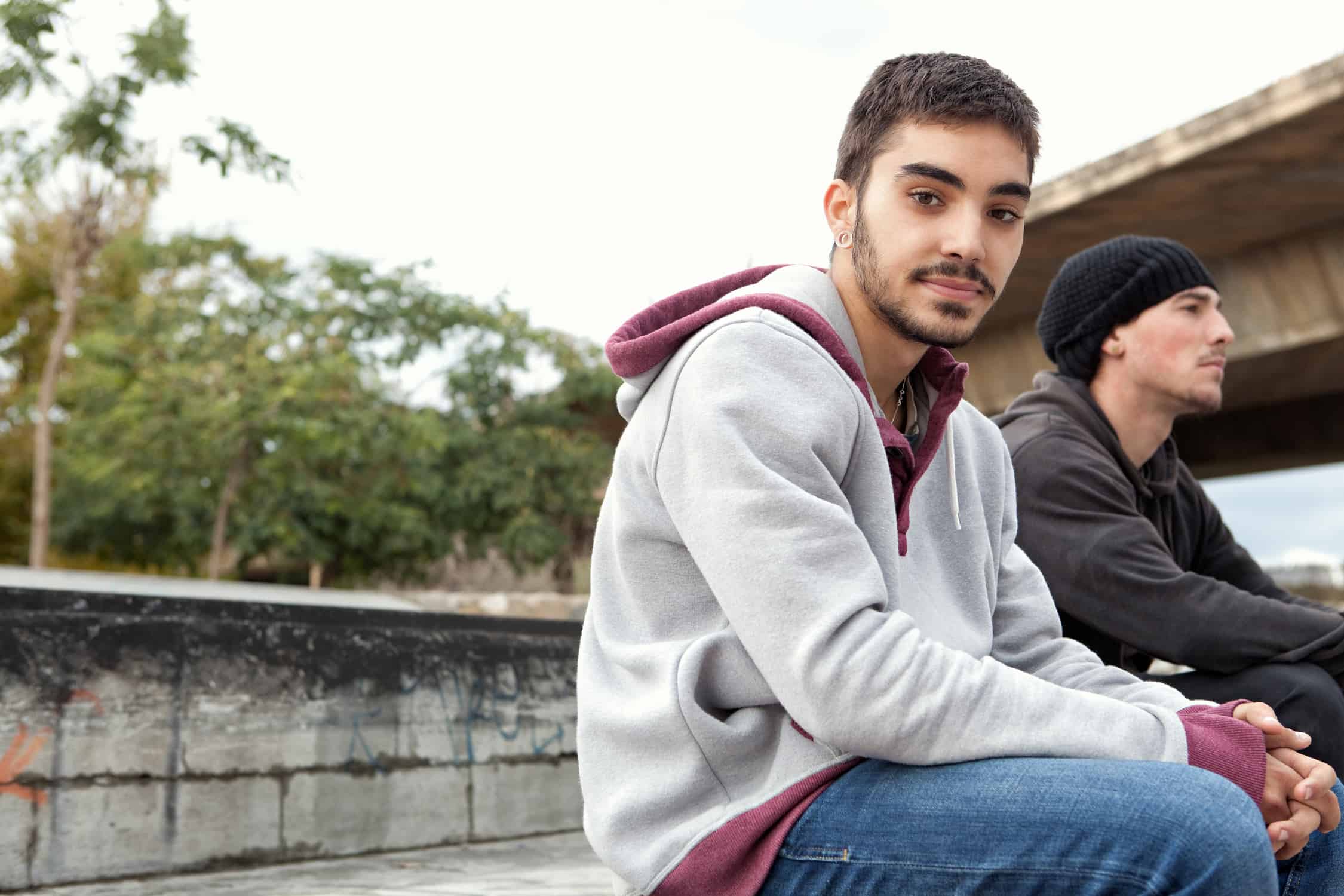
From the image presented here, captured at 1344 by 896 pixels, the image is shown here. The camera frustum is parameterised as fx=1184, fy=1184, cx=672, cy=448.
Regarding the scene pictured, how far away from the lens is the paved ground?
3.53 m

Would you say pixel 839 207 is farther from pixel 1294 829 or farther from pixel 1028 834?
pixel 1294 829

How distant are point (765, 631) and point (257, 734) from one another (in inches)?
132

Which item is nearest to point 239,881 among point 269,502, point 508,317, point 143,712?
point 143,712

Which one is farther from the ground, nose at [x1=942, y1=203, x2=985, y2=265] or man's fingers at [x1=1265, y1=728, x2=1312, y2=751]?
nose at [x1=942, y1=203, x2=985, y2=265]

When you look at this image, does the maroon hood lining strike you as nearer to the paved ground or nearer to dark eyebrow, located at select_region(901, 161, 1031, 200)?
dark eyebrow, located at select_region(901, 161, 1031, 200)

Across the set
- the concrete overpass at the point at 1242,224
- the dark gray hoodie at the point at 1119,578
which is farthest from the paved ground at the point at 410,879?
the concrete overpass at the point at 1242,224

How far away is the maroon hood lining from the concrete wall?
2.91 metres

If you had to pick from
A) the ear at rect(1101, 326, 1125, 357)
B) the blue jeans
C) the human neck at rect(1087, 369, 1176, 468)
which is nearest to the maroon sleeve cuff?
the blue jeans

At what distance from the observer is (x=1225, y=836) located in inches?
51.9

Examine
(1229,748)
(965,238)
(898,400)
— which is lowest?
(1229,748)

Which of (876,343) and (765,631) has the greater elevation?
(876,343)

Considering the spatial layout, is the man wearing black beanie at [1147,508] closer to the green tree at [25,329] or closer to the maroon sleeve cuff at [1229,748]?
the maroon sleeve cuff at [1229,748]

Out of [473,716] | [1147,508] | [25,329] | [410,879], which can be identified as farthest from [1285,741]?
[25,329]

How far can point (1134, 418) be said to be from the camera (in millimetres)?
3303
